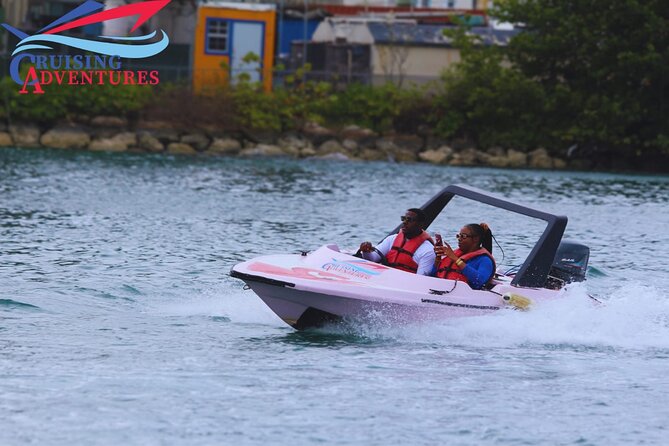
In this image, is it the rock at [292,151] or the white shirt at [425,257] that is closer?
the white shirt at [425,257]

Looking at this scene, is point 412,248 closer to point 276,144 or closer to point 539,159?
point 276,144

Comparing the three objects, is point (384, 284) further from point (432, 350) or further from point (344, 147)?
point (344, 147)

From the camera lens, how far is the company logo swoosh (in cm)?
4788

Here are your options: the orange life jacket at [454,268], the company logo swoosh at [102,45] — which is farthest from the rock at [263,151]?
the orange life jacket at [454,268]

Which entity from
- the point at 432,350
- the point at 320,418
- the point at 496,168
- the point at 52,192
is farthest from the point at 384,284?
the point at 496,168

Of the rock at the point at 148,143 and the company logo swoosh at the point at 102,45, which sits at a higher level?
the company logo swoosh at the point at 102,45

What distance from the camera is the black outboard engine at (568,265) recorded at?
14.9 metres

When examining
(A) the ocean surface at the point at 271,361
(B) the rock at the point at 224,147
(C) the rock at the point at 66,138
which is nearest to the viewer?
(A) the ocean surface at the point at 271,361

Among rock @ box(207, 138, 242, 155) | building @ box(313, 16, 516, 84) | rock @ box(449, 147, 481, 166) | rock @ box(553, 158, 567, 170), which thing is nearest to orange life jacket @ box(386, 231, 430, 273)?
rock @ box(207, 138, 242, 155)

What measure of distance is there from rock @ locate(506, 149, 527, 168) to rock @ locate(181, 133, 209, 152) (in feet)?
38.3

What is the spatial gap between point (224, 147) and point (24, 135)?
7372 millimetres

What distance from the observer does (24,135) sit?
4753 centimetres

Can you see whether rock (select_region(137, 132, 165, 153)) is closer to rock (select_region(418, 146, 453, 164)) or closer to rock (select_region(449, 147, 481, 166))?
rock (select_region(418, 146, 453, 164))
